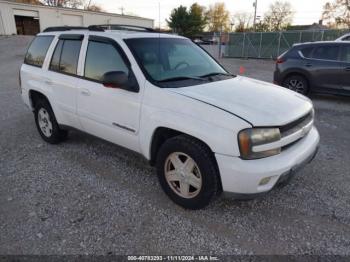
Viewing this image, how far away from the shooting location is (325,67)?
749 centimetres

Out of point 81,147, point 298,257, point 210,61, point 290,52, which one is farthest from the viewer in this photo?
point 290,52

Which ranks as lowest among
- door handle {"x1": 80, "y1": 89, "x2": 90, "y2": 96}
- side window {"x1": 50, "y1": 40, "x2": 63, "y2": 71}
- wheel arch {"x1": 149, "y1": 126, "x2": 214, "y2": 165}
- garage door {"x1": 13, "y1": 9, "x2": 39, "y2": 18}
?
wheel arch {"x1": 149, "y1": 126, "x2": 214, "y2": 165}

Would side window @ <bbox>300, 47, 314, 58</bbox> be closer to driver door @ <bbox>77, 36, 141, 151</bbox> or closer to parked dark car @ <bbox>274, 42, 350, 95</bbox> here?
parked dark car @ <bbox>274, 42, 350, 95</bbox>

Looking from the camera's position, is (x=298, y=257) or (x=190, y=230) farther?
(x=190, y=230)

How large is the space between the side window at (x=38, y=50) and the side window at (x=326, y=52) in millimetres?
6768

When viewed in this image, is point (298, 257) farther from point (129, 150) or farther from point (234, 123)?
point (129, 150)

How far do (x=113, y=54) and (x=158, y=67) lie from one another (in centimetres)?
58

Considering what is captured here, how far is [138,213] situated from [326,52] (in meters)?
7.15

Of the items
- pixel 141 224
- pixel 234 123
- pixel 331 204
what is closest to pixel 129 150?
pixel 141 224

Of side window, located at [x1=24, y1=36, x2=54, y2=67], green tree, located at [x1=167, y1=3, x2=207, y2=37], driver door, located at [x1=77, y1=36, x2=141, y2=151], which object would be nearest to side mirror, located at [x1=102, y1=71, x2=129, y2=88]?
→ driver door, located at [x1=77, y1=36, x2=141, y2=151]

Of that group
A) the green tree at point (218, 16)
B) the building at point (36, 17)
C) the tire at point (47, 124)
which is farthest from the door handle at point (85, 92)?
the green tree at point (218, 16)

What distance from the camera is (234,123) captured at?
7.89ft

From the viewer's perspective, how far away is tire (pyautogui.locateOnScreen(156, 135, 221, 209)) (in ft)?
8.48

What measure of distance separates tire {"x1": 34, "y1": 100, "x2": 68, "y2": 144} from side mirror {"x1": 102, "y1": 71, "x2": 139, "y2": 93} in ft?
5.71
